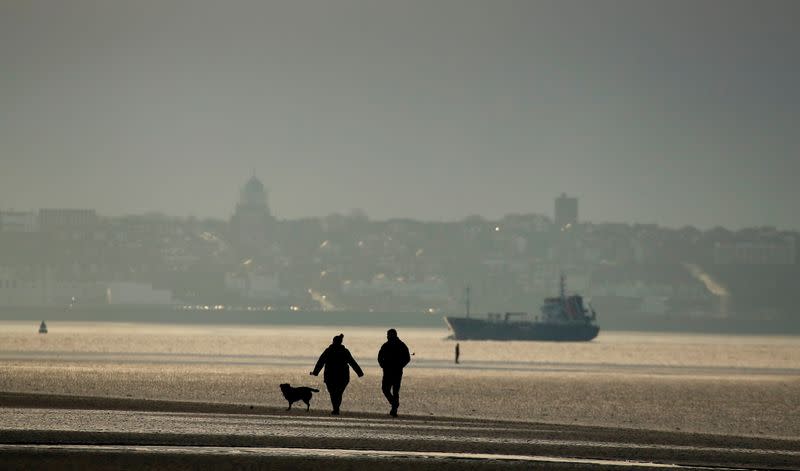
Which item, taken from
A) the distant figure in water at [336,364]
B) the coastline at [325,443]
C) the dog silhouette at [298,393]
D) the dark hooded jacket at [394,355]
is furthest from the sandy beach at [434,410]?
the dark hooded jacket at [394,355]

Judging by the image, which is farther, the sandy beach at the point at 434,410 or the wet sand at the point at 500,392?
the wet sand at the point at 500,392

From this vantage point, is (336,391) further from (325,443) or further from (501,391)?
(501,391)

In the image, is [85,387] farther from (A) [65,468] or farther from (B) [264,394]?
(A) [65,468]

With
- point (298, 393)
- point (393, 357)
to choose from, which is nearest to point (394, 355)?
point (393, 357)

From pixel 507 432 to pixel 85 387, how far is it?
85.1ft

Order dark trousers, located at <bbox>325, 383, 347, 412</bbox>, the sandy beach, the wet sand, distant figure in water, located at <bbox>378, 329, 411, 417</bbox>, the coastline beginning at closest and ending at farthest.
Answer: the coastline
the sandy beach
distant figure in water, located at <bbox>378, 329, 411, 417</bbox>
dark trousers, located at <bbox>325, 383, 347, 412</bbox>
the wet sand

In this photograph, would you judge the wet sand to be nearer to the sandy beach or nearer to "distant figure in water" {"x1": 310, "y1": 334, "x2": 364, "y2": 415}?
the sandy beach

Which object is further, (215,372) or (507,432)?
(215,372)

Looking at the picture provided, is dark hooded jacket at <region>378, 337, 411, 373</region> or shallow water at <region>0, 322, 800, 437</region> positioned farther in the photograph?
shallow water at <region>0, 322, 800, 437</region>

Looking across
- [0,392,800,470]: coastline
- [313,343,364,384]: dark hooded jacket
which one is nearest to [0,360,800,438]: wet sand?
[313,343,364,384]: dark hooded jacket

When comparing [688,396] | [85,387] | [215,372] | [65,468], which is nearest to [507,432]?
[65,468]

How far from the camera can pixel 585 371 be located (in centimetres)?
9988

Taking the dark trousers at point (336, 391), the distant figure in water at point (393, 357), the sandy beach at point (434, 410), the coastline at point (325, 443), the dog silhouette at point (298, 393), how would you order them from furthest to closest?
the dog silhouette at point (298, 393)
the dark trousers at point (336, 391)
the distant figure in water at point (393, 357)
the sandy beach at point (434, 410)
the coastline at point (325, 443)

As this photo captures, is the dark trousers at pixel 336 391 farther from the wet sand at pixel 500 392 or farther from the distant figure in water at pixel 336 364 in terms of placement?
the wet sand at pixel 500 392
